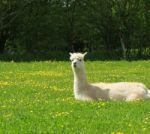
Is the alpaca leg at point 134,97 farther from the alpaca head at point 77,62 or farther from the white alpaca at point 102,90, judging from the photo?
the alpaca head at point 77,62

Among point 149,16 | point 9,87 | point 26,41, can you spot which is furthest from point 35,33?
point 9,87

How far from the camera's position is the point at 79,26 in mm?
53594

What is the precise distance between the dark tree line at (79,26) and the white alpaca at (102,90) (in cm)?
3429

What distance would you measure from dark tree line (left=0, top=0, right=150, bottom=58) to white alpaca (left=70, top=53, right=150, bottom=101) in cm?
3429

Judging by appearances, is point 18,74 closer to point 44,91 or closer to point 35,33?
point 44,91

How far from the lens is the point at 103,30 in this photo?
175 ft

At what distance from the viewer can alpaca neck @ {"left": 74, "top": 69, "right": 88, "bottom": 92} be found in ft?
48.9

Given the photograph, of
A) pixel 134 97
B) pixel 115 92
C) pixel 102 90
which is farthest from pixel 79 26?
pixel 134 97

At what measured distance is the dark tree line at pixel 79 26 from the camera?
5034 centimetres

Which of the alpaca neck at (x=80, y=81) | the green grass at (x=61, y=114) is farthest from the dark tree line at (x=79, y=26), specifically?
the alpaca neck at (x=80, y=81)

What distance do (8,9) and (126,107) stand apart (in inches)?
1429

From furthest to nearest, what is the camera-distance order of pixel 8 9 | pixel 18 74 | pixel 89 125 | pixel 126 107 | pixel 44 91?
pixel 8 9
pixel 18 74
pixel 44 91
pixel 126 107
pixel 89 125

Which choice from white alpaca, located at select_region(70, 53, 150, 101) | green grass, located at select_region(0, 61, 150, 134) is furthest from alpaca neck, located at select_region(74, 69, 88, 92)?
green grass, located at select_region(0, 61, 150, 134)

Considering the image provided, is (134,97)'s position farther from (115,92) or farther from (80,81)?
(80,81)
